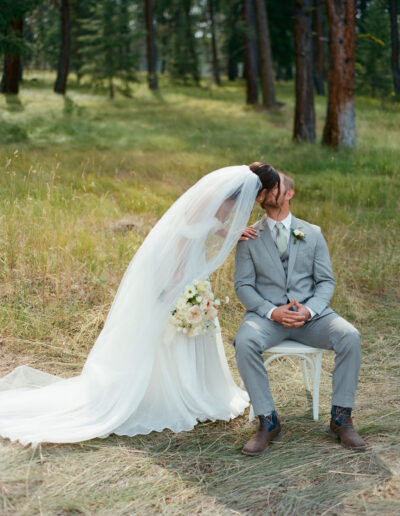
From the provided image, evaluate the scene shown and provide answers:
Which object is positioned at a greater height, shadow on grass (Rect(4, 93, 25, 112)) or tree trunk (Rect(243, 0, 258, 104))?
tree trunk (Rect(243, 0, 258, 104))

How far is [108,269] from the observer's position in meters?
6.86

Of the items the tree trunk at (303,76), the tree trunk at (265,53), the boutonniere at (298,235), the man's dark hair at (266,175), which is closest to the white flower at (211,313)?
the boutonniere at (298,235)

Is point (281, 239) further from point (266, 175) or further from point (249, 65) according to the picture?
point (249, 65)

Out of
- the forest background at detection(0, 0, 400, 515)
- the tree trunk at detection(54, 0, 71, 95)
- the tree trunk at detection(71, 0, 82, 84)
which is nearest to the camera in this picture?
the forest background at detection(0, 0, 400, 515)

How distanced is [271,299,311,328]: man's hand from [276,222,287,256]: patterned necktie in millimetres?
421

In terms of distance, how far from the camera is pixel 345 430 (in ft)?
13.2

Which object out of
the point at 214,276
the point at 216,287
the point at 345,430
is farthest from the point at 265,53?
the point at 345,430

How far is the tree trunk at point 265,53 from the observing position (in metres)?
21.4

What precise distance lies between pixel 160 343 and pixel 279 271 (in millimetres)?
994

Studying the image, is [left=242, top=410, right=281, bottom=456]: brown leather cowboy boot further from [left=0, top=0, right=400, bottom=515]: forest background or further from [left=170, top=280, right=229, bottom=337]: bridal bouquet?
[left=170, top=280, right=229, bottom=337]: bridal bouquet

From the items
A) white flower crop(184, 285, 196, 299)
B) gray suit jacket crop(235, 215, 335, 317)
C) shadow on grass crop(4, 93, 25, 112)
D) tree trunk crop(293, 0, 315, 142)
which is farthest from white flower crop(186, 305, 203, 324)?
shadow on grass crop(4, 93, 25, 112)

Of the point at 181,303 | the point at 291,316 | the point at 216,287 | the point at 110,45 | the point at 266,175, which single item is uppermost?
the point at 110,45

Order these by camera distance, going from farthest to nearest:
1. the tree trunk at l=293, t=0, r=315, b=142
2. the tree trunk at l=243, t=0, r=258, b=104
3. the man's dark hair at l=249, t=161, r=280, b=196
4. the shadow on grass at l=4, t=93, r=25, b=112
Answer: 1. the tree trunk at l=243, t=0, r=258, b=104
2. the shadow on grass at l=4, t=93, r=25, b=112
3. the tree trunk at l=293, t=0, r=315, b=142
4. the man's dark hair at l=249, t=161, r=280, b=196

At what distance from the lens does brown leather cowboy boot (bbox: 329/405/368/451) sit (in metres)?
3.98
